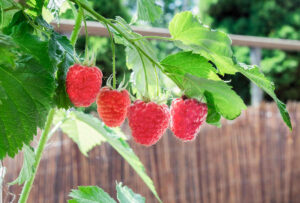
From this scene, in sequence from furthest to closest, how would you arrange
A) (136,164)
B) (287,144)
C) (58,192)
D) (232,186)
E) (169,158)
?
1. (287,144)
2. (232,186)
3. (169,158)
4. (58,192)
5. (136,164)

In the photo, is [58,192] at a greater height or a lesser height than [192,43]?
lesser

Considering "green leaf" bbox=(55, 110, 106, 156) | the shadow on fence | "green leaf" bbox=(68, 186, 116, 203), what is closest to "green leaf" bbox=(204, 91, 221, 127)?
"green leaf" bbox=(68, 186, 116, 203)

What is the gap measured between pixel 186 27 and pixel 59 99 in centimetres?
15

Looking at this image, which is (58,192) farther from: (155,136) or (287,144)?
(287,144)

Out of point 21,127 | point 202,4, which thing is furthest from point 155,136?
point 202,4

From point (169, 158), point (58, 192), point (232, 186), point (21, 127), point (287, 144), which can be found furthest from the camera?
point (287, 144)

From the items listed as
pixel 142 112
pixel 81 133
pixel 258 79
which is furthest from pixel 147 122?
pixel 81 133

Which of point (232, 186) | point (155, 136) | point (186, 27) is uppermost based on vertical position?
point (186, 27)

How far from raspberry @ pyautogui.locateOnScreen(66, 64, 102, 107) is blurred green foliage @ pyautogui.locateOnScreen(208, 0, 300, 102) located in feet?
27.6

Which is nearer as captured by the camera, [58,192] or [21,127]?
[21,127]

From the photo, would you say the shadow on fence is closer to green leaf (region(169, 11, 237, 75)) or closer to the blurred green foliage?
green leaf (region(169, 11, 237, 75))

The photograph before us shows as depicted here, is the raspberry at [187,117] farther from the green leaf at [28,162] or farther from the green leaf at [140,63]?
the green leaf at [28,162]

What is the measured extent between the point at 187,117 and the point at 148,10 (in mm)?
296

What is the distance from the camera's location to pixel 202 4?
33.4ft
